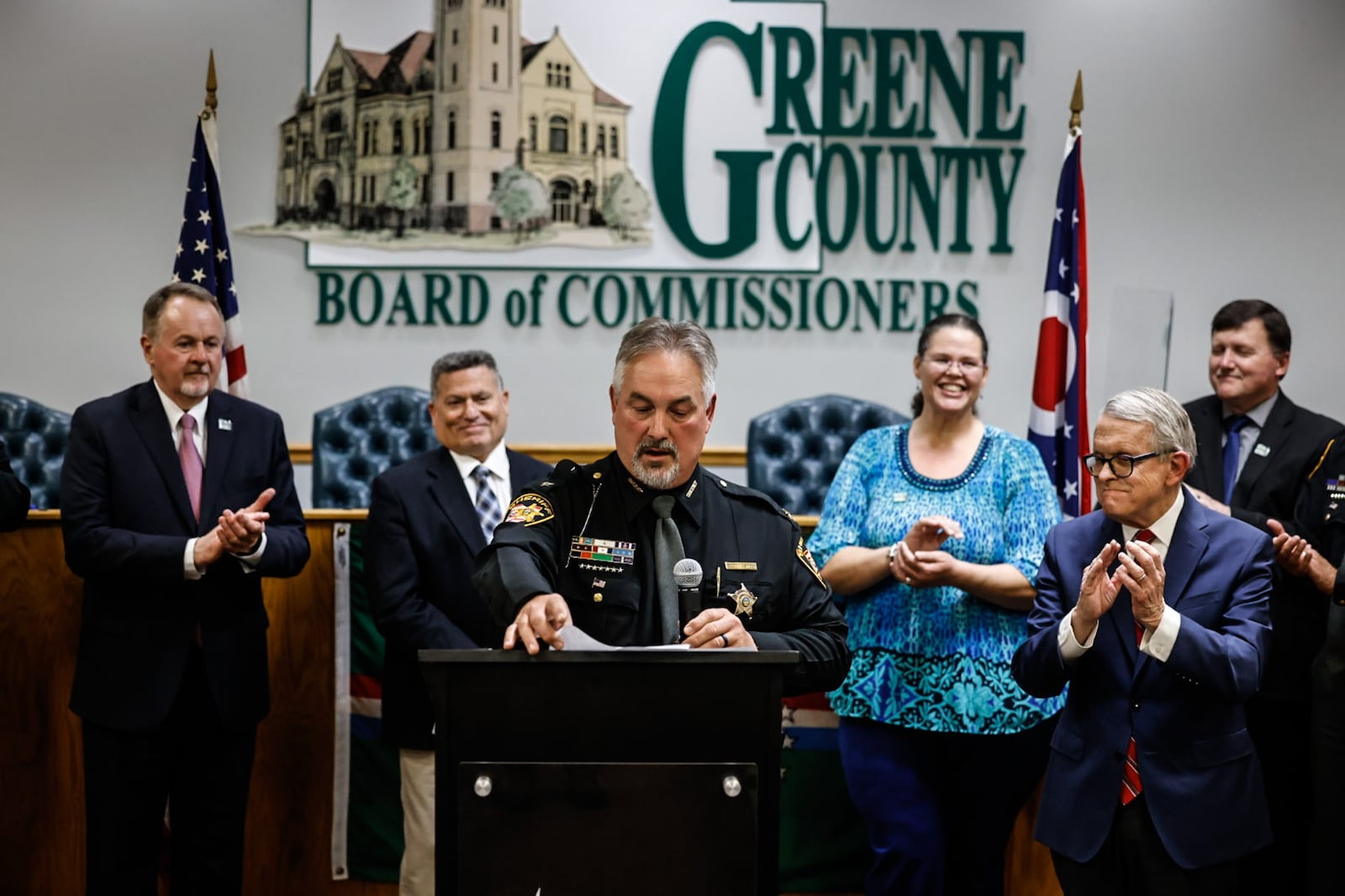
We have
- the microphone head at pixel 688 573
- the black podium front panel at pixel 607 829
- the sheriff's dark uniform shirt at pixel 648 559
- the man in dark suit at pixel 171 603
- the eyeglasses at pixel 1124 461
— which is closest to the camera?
the black podium front panel at pixel 607 829

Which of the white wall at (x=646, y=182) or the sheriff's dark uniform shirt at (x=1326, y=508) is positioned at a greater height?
the white wall at (x=646, y=182)

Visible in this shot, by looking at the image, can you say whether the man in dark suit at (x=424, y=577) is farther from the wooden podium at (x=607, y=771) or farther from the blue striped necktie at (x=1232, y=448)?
the blue striped necktie at (x=1232, y=448)

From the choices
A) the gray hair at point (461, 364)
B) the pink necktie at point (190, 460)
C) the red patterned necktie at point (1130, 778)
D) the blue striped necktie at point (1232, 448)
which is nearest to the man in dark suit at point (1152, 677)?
the red patterned necktie at point (1130, 778)

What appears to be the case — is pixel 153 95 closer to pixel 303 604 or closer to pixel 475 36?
pixel 475 36

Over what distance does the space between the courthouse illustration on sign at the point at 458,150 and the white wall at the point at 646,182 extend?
14cm

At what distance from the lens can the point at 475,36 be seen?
6.30m

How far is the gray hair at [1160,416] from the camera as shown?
252cm

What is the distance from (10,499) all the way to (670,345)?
83.9 inches

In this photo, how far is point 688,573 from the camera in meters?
1.91

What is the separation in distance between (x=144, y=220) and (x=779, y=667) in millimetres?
5712

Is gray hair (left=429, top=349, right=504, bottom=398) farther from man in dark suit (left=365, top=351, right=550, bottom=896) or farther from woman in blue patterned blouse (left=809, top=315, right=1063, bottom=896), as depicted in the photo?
woman in blue patterned blouse (left=809, top=315, right=1063, bottom=896)

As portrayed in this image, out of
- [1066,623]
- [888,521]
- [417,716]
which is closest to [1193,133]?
[888,521]

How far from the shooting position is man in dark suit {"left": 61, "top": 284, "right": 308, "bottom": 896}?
302cm

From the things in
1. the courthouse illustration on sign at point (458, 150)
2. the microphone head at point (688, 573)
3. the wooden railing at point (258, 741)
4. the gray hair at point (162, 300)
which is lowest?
the wooden railing at point (258, 741)
